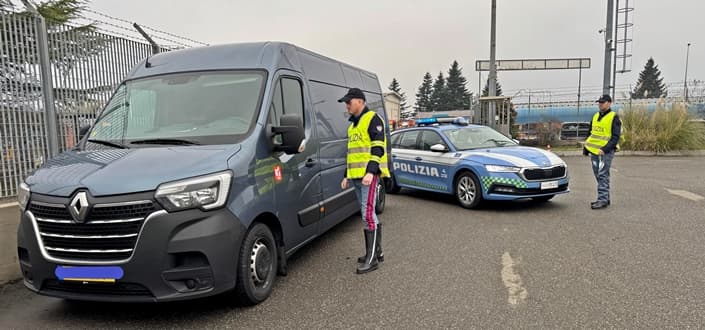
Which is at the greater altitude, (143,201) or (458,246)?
(143,201)

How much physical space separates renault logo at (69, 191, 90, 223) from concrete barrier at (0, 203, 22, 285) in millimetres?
2045

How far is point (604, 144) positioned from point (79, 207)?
24.6ft

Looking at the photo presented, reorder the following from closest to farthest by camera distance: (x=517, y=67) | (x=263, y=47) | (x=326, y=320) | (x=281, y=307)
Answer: (x=326, y=320), (x=281, y=307), (x=263, y=47), (x=517, y=67)

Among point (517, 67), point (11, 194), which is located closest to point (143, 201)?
point (11, 194)

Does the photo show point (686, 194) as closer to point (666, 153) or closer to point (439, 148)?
point (439, 148)

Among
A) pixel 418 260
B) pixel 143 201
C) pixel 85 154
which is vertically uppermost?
pixel 85 154

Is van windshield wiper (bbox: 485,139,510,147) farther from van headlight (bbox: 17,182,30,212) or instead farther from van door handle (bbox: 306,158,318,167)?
van headlight (bbox: 17,182,30,212)

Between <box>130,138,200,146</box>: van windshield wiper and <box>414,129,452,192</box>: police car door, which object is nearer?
<box>130,138,200,146</box>: van windshield wiper

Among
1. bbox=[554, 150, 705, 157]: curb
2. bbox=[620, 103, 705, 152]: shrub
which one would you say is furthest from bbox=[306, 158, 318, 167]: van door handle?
bbox=[620, 103, 705, 152]: shrub

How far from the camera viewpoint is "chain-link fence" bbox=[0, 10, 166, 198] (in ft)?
17.5

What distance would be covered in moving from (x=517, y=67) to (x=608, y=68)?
14.5 meters

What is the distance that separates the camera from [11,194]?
538 centimetres

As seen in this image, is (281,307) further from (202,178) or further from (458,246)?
(458,246)

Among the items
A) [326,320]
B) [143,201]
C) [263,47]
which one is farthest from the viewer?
[263,47]
